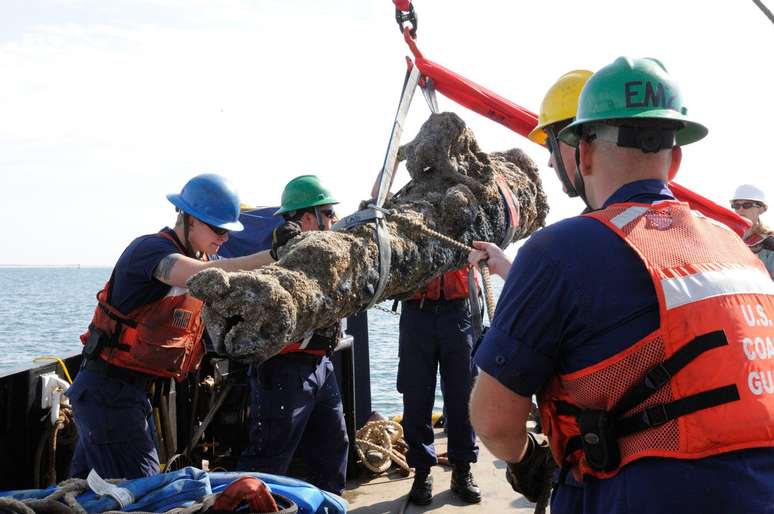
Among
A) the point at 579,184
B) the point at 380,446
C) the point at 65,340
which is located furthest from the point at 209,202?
the point at 65,340

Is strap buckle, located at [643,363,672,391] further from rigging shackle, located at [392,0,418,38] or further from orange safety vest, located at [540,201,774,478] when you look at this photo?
rigging shackle, located at [392,0,418,38]

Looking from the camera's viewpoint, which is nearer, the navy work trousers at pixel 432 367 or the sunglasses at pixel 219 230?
the sunglasses at pixel 219 230

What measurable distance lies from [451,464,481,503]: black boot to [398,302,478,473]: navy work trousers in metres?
0.21

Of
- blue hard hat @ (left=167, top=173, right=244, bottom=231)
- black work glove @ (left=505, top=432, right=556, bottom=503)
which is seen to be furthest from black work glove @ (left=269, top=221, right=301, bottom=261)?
black work glove @ (left=505, top=432, right=556, bottom=503)

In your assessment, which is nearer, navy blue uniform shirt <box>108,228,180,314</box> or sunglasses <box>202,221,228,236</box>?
navy blue uniform shirt <box>108,228,180,314</box>

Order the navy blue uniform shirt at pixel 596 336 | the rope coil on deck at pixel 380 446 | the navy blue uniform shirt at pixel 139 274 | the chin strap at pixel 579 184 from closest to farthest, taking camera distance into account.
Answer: the navy blue uniform shirt at pixel 596 336 < the chin strap at pixel 579 184 < the navy blue uniform shirt at pixel 139 274 < the rope coil on deck at pixel 380 446

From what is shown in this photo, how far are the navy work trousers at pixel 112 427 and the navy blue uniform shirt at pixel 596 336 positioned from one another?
2.57 meters

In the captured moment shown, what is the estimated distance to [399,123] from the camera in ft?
10.9

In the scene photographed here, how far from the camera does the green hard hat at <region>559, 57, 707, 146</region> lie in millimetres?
2123

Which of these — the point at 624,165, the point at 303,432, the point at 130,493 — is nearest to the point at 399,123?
the point at 624,165

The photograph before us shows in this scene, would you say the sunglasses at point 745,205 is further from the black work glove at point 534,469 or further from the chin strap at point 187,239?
the black work glove at point 534,469

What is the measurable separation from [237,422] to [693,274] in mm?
4364

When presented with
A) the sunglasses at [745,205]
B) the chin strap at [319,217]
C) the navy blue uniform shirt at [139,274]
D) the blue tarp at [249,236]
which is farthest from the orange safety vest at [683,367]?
the sunglasses at [745,205]

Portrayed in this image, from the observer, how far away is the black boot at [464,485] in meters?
5.30
